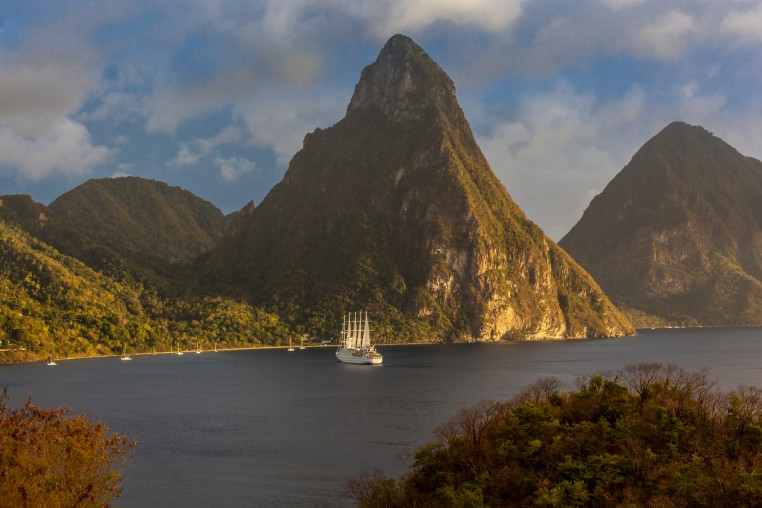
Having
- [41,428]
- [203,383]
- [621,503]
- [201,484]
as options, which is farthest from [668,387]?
[203,383]

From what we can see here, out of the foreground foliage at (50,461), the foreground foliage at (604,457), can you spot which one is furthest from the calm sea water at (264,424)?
the foreground foliage at (50,461)

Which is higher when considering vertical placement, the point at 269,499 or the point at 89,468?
the point at 89,468

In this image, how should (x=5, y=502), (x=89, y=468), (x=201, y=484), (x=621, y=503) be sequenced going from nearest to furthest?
(x=5, y=502), (x=89, y=468), (x=621, y=503), (x=201, y=484)

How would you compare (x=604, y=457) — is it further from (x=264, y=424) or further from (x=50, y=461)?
(x=264, y=424)

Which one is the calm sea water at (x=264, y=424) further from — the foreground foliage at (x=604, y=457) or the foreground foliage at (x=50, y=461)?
the foreground foliage at (x=50, y=461)

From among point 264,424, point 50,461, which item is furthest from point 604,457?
point 264,424

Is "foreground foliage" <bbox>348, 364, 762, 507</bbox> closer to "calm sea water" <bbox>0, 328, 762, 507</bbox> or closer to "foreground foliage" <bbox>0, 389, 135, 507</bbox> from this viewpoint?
"calm sea water" <bbox>0, 328, 762, 507</bbox>

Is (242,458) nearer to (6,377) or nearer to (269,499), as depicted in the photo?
(269,499)
